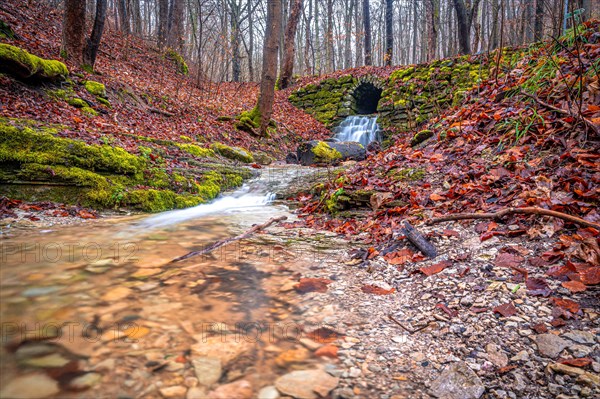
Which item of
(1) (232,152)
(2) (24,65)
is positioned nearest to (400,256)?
(1) (232,152)

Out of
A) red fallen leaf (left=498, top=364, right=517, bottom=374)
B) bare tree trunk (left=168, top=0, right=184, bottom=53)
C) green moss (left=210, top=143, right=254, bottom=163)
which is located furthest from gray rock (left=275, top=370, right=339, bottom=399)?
bare tree trunk (left=168, top=0, right=184, bottom=53)

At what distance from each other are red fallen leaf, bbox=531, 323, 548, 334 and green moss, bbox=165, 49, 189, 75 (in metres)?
17.2

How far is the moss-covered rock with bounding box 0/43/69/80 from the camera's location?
601cm

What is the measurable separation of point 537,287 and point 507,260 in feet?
1.08

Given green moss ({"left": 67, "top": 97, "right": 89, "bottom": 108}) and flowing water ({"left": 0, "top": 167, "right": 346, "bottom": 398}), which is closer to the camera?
flowing water ({"left": 0, "top": 167, "right": 346, "bottom": 398})

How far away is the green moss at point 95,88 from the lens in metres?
7.88

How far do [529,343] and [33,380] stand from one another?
2.21 metres

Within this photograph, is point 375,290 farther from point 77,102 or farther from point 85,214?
point 77,102

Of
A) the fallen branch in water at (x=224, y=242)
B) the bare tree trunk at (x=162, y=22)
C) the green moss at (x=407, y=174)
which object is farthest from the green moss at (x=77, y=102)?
the bare tree trunk at (x=162, y=22)

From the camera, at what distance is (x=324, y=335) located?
177cm

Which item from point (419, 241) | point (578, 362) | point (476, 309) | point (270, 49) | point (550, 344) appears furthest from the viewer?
point (270, 49)

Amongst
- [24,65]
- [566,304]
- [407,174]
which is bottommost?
[566,304]

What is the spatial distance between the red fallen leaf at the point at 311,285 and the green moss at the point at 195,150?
5.36 metres

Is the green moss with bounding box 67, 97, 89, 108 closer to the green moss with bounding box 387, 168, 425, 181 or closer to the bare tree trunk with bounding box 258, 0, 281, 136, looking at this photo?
the bare tree trunk with bounding box 258, 0, 281, 136
